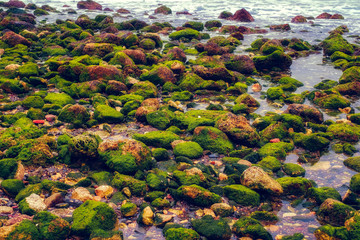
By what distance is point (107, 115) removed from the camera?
8562 millimetres

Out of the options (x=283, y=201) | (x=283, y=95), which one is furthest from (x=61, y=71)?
(x=283, y=201)

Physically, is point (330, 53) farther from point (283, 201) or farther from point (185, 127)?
point (283, 201)

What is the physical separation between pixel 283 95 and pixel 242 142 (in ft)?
12.2

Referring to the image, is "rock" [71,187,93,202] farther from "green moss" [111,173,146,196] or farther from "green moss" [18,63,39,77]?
"green moss" [18,63,39,77]

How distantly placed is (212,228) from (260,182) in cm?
148

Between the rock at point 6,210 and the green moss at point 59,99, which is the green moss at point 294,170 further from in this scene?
the green moss at point 59,99

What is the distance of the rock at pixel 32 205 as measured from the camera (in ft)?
16.5

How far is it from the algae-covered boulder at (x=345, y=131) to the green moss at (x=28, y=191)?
7.09 metres

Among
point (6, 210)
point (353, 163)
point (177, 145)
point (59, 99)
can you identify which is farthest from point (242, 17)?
point (6, 210)

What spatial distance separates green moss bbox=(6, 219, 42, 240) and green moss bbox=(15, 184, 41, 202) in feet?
2.73

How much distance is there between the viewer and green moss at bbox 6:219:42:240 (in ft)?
14.5

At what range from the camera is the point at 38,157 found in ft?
20.9

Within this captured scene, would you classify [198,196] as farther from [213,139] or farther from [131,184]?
[213,139]

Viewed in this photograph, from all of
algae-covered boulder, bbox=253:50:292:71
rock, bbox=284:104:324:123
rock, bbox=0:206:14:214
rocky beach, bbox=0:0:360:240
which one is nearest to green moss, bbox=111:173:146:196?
rocky beach, bbox=0:0:360:240
